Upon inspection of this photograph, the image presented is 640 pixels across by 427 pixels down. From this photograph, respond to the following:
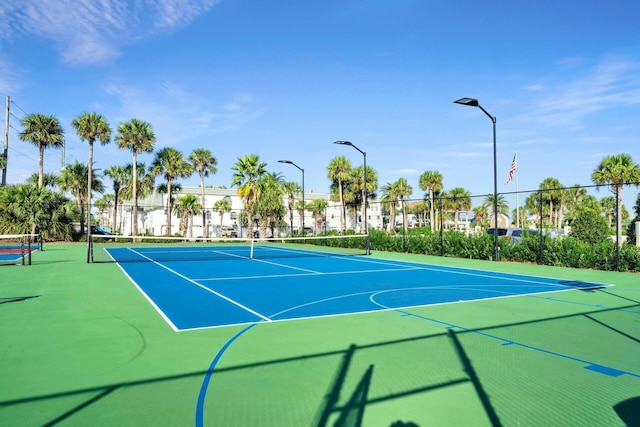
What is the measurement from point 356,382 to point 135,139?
47.4 metres

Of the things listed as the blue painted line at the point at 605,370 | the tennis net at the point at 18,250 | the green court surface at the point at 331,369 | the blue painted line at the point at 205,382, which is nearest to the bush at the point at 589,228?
the green court surface at the point at 331,369

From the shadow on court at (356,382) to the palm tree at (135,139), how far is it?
44.2 meters

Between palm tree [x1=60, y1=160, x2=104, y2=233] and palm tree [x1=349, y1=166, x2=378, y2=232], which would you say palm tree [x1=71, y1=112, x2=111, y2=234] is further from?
palm tree [x1=349, y1=166, x2=378, y2=232]

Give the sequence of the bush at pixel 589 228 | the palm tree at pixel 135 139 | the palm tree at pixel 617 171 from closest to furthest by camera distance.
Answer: the bush at pixel 589 228
the palm tree at pixel 617 171
the palm tree at pixel 135 139

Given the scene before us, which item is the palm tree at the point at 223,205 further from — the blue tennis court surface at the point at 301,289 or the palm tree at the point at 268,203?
the blue tennis court surface at the point at 301,289

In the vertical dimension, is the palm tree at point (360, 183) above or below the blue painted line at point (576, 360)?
above

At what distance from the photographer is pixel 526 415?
455 centimetres

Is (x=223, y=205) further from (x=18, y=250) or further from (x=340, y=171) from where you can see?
(x=18, y=250)

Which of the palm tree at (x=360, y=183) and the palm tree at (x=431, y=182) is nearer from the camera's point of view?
the palm tree at (x=360, y=183)

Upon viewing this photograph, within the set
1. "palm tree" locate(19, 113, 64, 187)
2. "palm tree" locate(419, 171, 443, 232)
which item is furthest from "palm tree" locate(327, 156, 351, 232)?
"palm tree" locate(19, 113, 64, 187)

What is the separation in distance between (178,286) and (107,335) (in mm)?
6030

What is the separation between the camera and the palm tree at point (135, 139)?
46938 millimetres

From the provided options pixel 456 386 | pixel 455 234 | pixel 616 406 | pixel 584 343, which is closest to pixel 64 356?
pixel 456 386

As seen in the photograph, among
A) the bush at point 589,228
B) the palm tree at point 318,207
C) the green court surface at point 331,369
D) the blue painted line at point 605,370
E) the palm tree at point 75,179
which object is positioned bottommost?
the blue painted line at point 605,370
